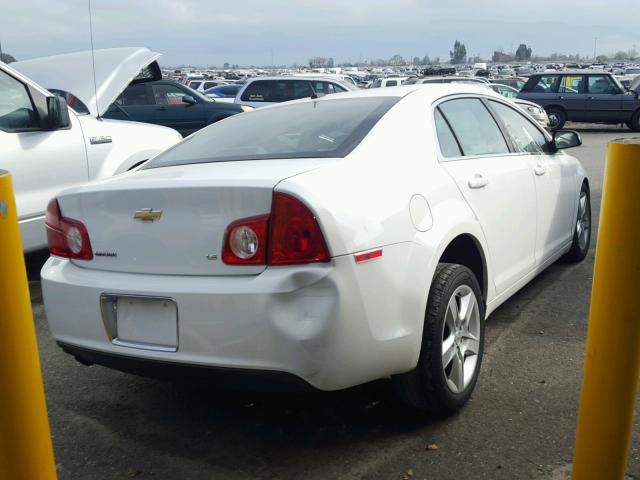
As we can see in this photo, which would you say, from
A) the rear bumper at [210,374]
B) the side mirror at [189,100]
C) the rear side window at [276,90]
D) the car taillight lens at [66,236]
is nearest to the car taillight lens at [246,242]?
the rear bumper at [210,374]

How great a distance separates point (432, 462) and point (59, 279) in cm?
173

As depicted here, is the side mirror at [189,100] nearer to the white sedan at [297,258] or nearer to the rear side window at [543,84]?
the white sedan at [297,258]

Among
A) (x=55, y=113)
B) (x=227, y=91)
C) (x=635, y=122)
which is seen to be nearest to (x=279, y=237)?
(x=55, y=113)

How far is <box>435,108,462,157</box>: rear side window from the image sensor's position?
11.8ft

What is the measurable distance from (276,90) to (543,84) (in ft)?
28.3

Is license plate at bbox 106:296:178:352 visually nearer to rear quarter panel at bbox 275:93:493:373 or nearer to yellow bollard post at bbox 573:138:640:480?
rear quarter panel at bbox 275:93:493:373

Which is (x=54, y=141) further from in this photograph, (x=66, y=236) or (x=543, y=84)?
(x=543, y=84)

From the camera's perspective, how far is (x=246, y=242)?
2689 millimetres

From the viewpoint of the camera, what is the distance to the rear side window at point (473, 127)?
3.86 m

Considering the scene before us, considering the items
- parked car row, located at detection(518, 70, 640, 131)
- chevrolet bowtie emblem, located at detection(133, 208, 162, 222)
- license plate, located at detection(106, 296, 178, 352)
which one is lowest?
parked car row, located at detection(518, 70, 640, 131)

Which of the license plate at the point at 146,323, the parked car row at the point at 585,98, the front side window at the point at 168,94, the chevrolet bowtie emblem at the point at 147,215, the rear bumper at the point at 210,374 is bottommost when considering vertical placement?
the parked car row at the point at 585,98

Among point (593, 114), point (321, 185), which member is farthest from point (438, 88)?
point (593, 114)

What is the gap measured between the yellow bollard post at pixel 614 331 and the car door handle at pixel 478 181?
5.46 feet

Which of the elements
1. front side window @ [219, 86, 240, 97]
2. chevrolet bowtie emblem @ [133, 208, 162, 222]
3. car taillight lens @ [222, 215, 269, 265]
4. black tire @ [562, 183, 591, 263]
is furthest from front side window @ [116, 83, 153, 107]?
front side window @ [219, 86, 240, 97]
